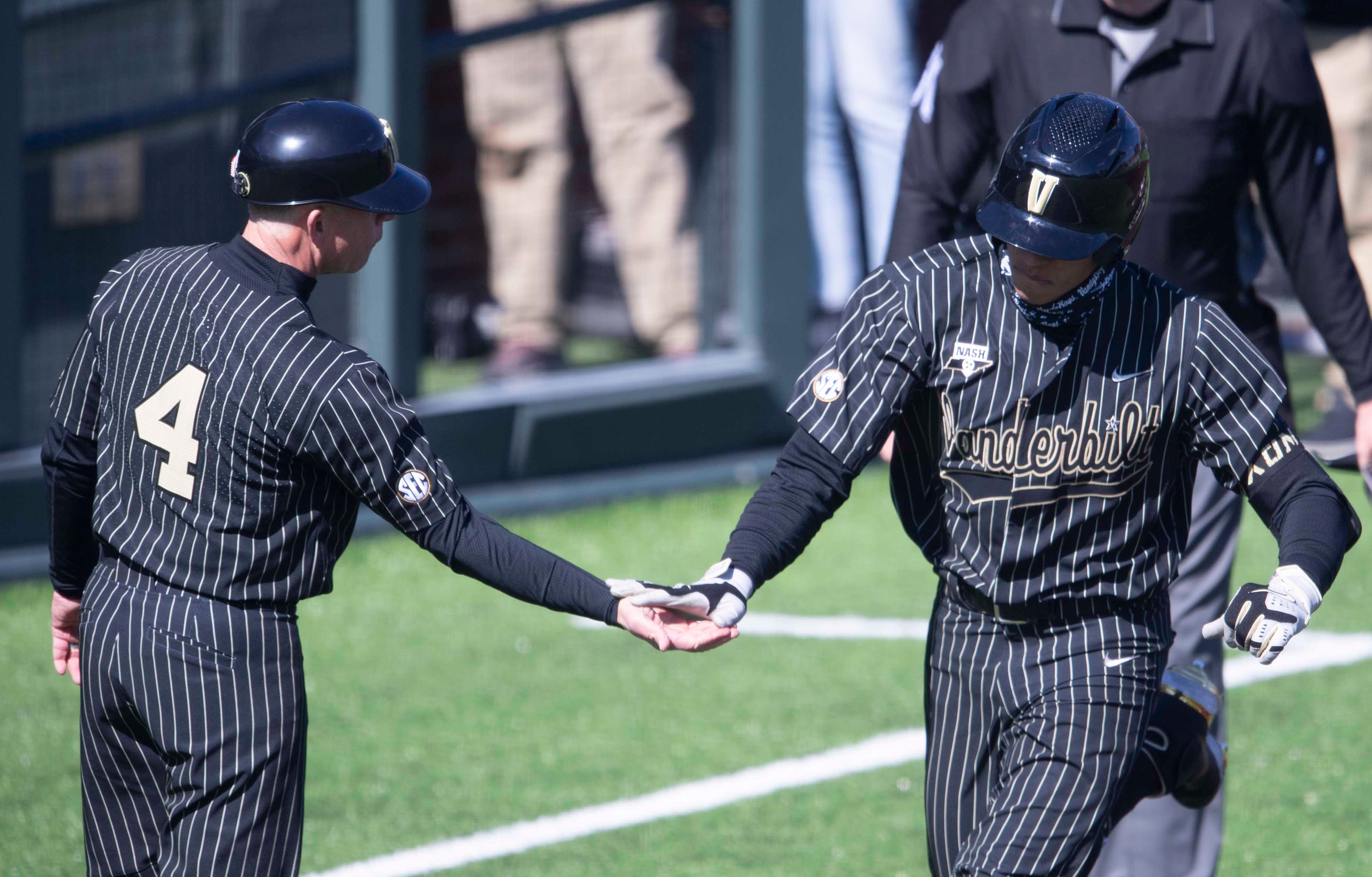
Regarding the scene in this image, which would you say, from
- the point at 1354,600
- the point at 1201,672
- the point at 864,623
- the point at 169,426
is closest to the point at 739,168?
the point at 864,623

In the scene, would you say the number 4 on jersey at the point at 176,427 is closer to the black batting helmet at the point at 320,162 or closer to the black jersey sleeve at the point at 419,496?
the black jersey sleeve at the point at 419,496

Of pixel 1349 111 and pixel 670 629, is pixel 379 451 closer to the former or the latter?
pixel 670 629

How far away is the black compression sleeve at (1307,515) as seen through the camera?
3.04 metres

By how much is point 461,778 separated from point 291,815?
6.63ft

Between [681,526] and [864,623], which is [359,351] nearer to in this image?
[864,623]

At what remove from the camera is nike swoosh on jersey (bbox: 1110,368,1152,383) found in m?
3.17

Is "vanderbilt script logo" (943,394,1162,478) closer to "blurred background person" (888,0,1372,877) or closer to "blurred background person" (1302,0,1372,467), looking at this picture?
"blurred background person" (888,0,1372,877)

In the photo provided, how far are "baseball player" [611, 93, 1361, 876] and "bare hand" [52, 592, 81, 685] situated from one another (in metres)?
1.06

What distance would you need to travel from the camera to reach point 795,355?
8977 mm

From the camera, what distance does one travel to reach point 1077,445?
317 cm

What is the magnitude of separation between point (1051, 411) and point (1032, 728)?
547mm

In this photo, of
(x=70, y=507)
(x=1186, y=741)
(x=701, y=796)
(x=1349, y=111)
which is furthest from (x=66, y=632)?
(x=1349, y=111)

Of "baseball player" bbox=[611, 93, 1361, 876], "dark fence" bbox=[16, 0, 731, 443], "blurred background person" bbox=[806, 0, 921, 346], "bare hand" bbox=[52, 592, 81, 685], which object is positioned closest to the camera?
"baseball player" bbox=[611, 93, 1361, 876]

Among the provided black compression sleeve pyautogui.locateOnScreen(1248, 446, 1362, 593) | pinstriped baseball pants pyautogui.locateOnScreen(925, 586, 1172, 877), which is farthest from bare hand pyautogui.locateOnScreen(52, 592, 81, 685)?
black compression sleeve pyautogui.locateOnScreen(1248, 446, 1362, 593)
